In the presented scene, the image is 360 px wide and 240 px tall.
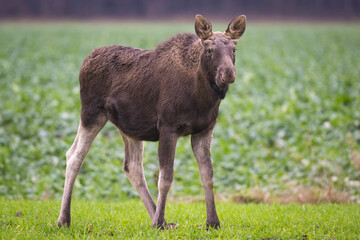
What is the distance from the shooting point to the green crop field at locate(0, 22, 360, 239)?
22.8ft

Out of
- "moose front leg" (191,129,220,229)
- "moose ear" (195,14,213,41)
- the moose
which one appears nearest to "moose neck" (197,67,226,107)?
the moose

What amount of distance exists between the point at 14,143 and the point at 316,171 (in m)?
7.49

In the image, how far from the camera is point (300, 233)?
6.23 meters

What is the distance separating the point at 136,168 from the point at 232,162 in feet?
17.5

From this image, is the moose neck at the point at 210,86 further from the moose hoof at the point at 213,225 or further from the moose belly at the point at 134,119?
the moose hoof at the point at 213,225

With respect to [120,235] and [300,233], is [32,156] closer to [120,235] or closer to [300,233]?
[120,235]

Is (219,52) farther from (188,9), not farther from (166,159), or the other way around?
(188,9)

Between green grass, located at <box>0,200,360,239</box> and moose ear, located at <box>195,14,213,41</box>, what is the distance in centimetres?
248

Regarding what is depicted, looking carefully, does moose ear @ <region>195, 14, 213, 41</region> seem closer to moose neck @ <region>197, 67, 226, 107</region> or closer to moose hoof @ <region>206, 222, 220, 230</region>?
moose neck @ <region>197, 67, 226, 107</region>

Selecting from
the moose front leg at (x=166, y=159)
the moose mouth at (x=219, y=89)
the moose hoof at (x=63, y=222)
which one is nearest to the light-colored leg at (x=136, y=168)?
the moose front leg at (x=166, y=159)

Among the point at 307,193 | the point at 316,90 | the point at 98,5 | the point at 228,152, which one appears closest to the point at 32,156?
the point at 228,152

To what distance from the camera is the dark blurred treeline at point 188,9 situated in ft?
288

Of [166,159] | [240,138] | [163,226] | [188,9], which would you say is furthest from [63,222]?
[188,9]

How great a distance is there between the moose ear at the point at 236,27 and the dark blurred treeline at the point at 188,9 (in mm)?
82881
